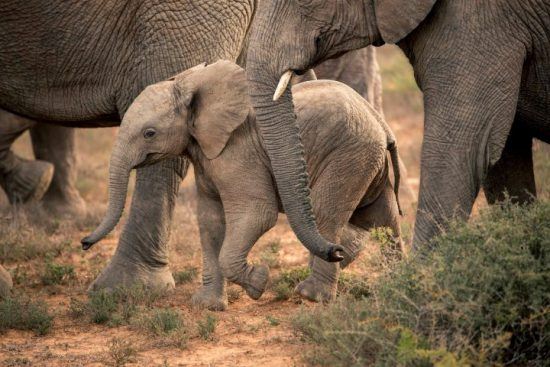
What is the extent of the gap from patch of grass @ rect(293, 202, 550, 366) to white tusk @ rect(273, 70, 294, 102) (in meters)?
0.88

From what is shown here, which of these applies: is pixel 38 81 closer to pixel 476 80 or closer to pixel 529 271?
pixel 476 80

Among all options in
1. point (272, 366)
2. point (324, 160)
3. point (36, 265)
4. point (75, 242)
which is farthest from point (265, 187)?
point (75, 242)

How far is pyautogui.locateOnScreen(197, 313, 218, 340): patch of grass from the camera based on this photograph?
5.45 meters

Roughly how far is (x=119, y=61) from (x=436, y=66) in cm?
213

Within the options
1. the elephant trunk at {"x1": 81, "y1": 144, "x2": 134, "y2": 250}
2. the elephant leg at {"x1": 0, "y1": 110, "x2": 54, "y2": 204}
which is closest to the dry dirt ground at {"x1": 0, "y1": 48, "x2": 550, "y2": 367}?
the elephant leg at {"x1": 0, "y1": 110, "x2": 54, "y2": 204}

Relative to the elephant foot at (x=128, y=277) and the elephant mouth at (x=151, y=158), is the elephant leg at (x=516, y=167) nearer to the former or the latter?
the elephant mouth at (x=151, y=158)

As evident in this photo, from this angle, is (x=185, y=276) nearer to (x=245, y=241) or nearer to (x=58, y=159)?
(x=245, y=241)

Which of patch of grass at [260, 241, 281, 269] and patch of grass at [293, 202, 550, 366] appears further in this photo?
patch of grass at [260, 241, 281, 269]

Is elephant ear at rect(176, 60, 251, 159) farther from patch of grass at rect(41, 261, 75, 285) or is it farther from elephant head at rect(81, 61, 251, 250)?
patch of grass at rect(41, 261, 75, 285)

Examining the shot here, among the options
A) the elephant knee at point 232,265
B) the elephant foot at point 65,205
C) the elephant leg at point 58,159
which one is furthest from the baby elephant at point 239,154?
the elephant leg at point 58,159

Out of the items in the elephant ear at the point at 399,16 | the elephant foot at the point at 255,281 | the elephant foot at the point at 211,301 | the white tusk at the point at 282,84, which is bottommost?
the elephant foot at the point at 211,301

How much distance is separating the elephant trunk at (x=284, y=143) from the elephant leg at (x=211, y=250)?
2.73 ft

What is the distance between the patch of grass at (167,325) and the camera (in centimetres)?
538

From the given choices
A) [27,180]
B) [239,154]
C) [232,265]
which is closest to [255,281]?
[232,265]
